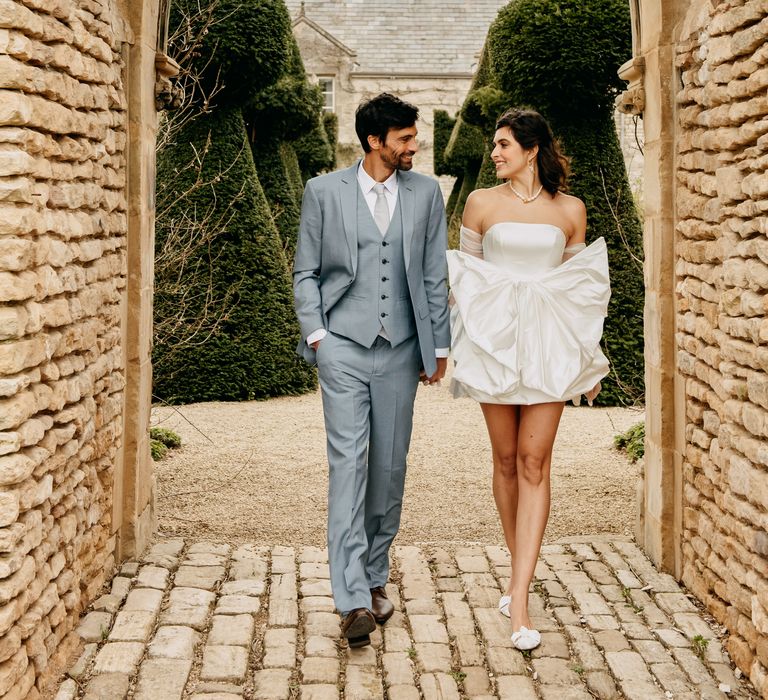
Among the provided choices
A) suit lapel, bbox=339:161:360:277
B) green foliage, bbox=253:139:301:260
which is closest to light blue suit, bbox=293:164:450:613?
suit lapel, bbox=339:161:360:277

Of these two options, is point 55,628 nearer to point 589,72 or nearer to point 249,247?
point 249,247

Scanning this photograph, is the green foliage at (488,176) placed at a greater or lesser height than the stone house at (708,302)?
greater

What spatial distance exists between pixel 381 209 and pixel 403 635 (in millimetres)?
1753

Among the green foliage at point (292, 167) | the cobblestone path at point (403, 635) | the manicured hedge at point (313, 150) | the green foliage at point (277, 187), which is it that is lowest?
the cobblestone path at point (403, 635)

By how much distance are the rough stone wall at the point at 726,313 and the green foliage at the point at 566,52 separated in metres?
5.09

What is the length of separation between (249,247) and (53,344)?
21.5ft

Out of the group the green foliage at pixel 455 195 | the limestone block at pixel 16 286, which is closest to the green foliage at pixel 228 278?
the limestone block at pixel 16 286

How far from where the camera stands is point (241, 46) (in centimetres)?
962

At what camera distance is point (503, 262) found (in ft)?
14.1

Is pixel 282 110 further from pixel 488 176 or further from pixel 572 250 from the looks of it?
pixel 572 250

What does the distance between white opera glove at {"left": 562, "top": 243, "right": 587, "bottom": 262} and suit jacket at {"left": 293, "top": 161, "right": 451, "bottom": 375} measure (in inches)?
21.1

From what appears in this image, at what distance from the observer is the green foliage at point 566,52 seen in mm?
9672

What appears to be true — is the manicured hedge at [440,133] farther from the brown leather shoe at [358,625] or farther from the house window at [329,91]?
the brown leather shoe at [358,625]

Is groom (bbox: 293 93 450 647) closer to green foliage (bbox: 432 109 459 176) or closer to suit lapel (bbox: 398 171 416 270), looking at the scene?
suit lapel (bbox: 398 171 416 270)
